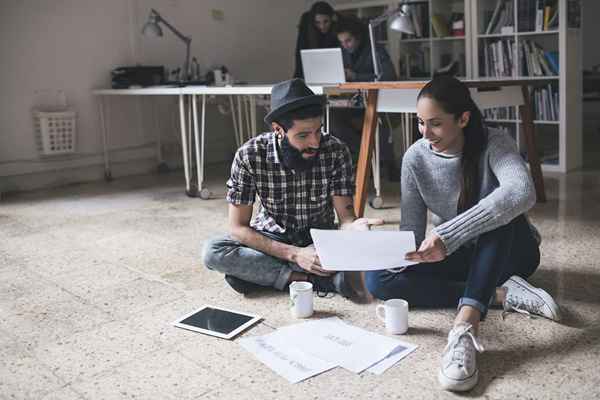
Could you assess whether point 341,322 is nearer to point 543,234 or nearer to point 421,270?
point 421,270

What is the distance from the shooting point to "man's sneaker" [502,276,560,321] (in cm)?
184

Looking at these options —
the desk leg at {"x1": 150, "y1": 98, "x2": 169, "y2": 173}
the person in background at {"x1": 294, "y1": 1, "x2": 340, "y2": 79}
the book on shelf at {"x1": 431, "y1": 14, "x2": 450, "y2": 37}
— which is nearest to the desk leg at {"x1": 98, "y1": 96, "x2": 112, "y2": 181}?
the desk leg at {"x1": 150, "y1": 98, "x2": 169, "y2": 173}

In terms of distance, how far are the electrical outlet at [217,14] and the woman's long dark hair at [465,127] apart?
4.20 m

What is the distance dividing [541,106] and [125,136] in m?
3.18

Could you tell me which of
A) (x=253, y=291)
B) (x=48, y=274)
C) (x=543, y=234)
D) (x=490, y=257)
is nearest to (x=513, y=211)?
(x=490, y=257)

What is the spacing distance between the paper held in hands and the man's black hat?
38 cm

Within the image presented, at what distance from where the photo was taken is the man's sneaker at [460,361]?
4.81 ft

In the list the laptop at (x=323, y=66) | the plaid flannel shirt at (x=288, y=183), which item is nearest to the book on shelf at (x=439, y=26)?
the laptop at (x=323, y=66)

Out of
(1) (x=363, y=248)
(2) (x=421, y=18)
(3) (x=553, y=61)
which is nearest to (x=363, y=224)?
(1) (x=363, y=248)

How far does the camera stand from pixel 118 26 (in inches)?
202

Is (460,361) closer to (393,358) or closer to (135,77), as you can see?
(393,358)

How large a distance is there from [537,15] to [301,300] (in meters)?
3.30

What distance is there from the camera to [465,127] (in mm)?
1838

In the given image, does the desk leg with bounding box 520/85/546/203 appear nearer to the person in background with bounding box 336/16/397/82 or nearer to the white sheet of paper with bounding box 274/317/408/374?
the person in background with bounding box 336/16/397/82
